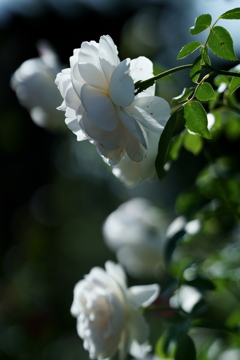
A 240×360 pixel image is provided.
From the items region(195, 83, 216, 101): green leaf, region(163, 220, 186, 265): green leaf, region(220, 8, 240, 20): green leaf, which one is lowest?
region(163, 220, 186, 265): green leaf

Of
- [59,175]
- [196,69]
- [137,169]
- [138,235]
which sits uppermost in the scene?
[196,69]

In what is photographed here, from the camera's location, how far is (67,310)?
1.53m

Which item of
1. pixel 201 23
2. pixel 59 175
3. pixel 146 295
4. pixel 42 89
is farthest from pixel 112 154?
pixel 59 175

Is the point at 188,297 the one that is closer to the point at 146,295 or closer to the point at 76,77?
the point at 146,295

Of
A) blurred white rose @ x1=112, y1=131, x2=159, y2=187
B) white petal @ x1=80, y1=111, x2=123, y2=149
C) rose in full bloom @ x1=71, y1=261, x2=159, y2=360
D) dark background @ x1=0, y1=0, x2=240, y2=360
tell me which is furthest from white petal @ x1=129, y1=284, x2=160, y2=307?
dark background @ x1=0, y1=0, x2=240, y2=360

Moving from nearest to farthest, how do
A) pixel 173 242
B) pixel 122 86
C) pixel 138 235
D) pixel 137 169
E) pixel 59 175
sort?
1. pixel 122 86
2. pixel 137 169
3. pixel 173 242
4. pixel 138 235
5. pixel 59 175

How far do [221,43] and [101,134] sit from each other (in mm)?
115

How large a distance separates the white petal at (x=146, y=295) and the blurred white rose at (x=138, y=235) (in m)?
0.27

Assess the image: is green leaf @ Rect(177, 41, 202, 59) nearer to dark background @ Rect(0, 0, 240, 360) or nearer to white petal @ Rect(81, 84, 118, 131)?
white petal @ Rect(81, 84, 118, 131)

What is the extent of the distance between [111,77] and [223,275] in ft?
1.32

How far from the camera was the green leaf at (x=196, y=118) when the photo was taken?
0.99ft

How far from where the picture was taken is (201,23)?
0.31m

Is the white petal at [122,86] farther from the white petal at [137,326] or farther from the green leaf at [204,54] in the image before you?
the white petal at [137,326]

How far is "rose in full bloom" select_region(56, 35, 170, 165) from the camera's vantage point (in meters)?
0.29
